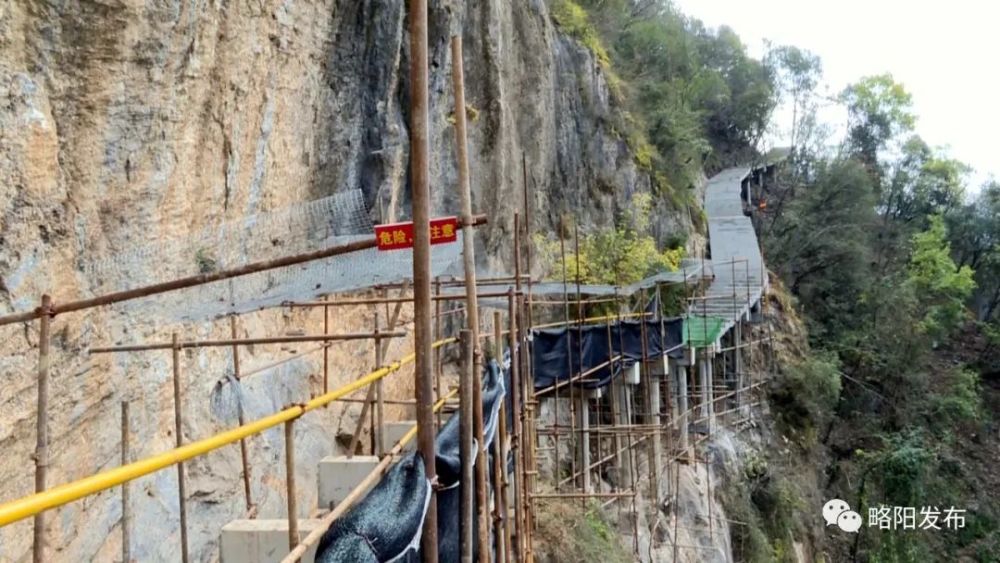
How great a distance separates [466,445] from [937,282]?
89.5 feet

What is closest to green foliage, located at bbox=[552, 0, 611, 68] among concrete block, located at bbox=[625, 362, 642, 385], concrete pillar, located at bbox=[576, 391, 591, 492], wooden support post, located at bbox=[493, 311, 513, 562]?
concrete block, located at bbox=[625, 362, 642, 385]

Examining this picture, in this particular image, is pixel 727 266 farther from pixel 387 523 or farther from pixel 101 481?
pixel 101 481

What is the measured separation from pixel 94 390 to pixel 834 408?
21.4 m

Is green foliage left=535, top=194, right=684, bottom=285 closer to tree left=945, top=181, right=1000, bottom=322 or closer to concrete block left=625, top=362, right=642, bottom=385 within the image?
concrete block left=625, top=362, right=642, bottom=385

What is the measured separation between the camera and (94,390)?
14.2 ft

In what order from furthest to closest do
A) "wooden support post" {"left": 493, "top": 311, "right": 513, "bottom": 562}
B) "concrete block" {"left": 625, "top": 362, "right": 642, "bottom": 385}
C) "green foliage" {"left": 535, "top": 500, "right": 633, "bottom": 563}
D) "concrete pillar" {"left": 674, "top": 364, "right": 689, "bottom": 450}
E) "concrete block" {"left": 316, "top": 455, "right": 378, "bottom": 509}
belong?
"concrete pillar" {"left": 674, "top": 364, "right": 689, "bottom": 450}, "concrete block" {"left": 625, "top": 362, "right": 642, "bottom": 385}, "green foliage" {"left": 535, "top": 500, "right": 633, "bottom": 563}, "wooden support post" {"left": 493, "top": 311, "right": 513, "bottom": 562}, "concrete block" {"left": 316, "top": 455, "right": 378, "bottom": 509}

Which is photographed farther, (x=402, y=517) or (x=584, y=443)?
(x=584, y=443)

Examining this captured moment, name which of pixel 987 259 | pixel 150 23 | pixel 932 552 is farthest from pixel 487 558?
pixel 987 259

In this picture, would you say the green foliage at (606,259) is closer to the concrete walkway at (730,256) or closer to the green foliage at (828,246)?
the concrete walkway at (730,256)

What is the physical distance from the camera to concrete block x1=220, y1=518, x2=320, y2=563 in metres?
2.66

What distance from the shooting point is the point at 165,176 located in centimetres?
491

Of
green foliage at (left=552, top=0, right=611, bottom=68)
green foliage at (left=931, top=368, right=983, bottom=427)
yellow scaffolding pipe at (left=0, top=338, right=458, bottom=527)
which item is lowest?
green foliage at (left=931, top=368, right=983, bottom=427)

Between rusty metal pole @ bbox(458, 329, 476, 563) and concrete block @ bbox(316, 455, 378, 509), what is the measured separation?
48 centimetres

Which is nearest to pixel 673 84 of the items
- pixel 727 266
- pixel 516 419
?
pixel 727 266
